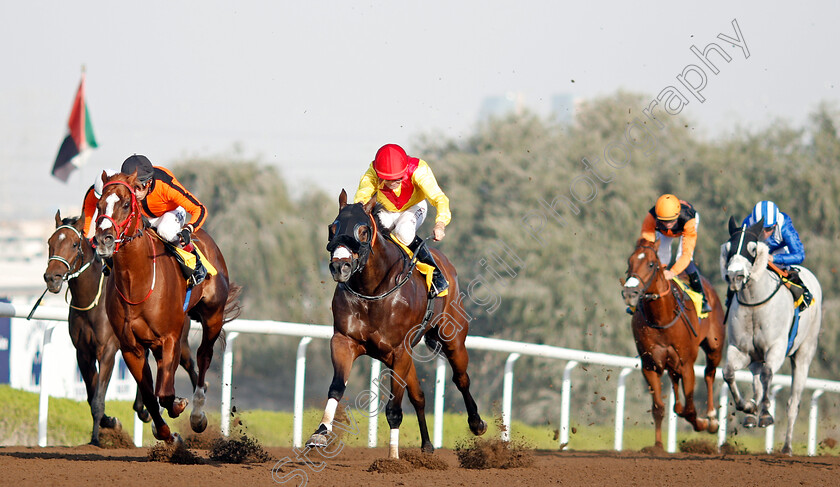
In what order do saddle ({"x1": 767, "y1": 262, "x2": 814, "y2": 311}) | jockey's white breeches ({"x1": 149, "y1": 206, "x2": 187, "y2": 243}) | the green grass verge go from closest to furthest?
jockey's white breeches ({"x1": 149, "y1": 206, "x2": 187, "y2": 243}) < saddle ({"x1": 767, "y1": 262, "x2": 814, "y2": 311}) < the green grass verge

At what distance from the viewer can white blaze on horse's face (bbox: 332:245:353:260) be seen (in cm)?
536

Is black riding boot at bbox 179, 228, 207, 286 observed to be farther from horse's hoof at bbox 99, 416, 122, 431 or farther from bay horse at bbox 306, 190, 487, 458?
horse's hoof at bbox 99, 416, 122, 431

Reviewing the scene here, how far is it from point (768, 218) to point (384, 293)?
3731 millimetres

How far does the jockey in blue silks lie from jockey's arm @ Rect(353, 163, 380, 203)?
11.2 ft

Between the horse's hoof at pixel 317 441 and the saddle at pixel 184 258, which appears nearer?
the horse's hoof at pixel 317 441

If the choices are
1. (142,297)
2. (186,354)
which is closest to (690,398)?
(186,354)

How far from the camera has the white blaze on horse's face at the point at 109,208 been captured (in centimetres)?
537

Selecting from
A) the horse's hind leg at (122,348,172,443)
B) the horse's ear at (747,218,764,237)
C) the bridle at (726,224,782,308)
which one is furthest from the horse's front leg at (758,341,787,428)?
the horse's hind leg at (122,348,172,443)

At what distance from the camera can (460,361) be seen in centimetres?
706

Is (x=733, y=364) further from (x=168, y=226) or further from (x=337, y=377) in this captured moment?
(x=168, y=226)

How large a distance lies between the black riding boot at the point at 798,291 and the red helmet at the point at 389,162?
3802mm

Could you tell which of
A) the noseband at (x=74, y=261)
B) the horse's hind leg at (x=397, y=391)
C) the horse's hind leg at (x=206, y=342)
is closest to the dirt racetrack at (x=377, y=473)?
the horse's hind leg at (x=397, y=391)

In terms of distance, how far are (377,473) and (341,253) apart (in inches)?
51.4

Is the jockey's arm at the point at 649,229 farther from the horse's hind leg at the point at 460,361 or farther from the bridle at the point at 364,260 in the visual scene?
the bridle at the point at 364,260
